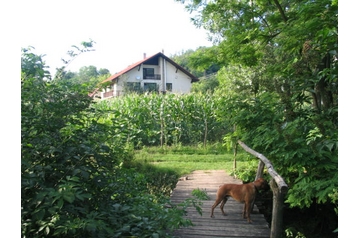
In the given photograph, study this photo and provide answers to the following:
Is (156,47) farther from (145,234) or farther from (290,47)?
(145,234)

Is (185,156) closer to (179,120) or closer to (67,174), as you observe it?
(179,120)

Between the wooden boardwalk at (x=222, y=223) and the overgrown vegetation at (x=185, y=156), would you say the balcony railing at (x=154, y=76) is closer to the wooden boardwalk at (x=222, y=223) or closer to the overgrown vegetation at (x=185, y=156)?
the overgrown vegetation at (x=185, y=156)

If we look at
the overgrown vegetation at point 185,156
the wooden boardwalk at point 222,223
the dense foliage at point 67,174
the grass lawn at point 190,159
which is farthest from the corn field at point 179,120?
the dense foliage at point 67,174

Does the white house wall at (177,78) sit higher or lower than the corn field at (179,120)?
higher

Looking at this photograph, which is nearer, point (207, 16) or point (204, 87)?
point (207, 16)

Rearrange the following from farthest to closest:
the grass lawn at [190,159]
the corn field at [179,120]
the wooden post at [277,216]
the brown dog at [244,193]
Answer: the corn field at [179,120] → the grass lawn at [190,159] → the brown dog at [244,193] → the wooden post at [277,216]

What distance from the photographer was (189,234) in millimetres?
3158

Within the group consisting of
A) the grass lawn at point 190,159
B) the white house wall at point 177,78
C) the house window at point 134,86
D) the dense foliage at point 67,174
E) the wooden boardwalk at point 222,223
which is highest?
the white house wall at point 177,78

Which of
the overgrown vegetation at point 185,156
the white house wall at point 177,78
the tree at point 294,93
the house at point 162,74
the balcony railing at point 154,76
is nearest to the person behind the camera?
the overgrown vegetation at point 185,156

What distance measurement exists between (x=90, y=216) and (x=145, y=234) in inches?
15.8

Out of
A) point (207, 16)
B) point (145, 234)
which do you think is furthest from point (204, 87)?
point (145, 234)
